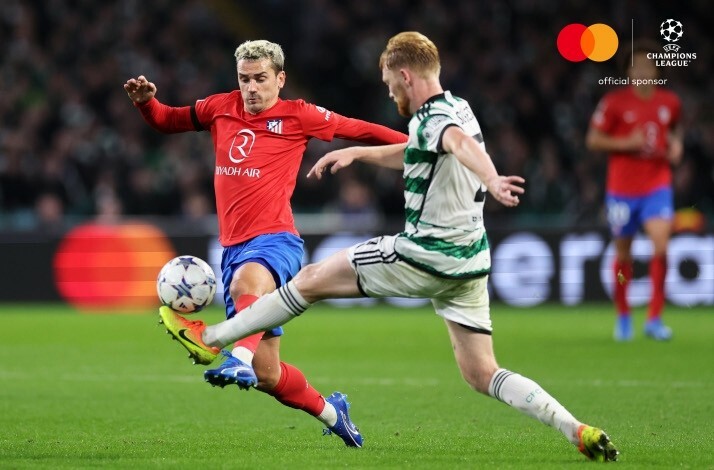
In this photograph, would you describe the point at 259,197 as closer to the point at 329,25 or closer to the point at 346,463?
the point at 346,463

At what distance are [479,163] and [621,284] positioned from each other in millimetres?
7302

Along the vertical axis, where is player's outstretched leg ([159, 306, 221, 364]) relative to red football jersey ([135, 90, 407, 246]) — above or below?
below

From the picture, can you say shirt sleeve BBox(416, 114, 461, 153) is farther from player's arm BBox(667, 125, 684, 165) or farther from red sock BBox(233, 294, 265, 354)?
player's arm BBox(667, 125, 684, 165)

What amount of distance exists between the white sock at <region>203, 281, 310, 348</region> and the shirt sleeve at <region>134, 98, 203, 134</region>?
1518 mm

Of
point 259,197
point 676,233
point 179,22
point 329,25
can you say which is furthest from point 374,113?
point 259,197

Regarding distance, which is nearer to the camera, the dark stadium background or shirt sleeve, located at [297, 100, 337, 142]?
shirt sleeve, located at [297, 100, 337, 142]

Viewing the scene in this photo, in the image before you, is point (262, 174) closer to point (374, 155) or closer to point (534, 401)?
point (374, 155)

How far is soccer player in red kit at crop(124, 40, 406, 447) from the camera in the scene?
6.64 meters

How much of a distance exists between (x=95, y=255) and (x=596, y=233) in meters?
6.82

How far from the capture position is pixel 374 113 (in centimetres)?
2112

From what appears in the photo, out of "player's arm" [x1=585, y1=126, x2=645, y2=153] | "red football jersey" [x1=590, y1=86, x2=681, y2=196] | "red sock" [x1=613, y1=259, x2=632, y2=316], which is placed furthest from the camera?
"red football jersey" [x1=590, y1=86, x2=681, y2=196]

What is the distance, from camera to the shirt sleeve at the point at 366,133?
22.8 ft

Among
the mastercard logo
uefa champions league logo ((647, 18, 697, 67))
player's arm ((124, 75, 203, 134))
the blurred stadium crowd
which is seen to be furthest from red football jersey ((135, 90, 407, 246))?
the mastercard logo

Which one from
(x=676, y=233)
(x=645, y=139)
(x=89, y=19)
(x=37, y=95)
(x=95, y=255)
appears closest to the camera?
(x=645, y=139)
